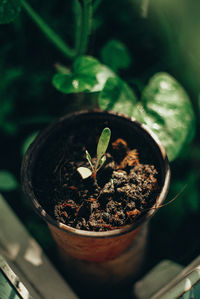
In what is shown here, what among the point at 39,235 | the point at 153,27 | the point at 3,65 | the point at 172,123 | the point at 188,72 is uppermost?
the point at 3,65

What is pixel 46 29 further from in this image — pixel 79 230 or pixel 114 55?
pixel 79 230

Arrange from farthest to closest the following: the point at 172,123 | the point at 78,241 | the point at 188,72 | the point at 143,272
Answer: the point at 188,72 → the point at 143,272 → the point at 172,123 → the point at 78,241

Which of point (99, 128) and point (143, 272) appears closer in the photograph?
point (99, 128)

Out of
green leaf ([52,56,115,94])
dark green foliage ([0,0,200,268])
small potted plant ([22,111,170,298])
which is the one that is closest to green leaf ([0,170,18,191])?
dark green foliage ([0,0,200,268])

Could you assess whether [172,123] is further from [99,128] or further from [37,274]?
[37,274]

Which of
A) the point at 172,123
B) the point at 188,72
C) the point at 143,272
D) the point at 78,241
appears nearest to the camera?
the point at 78,241

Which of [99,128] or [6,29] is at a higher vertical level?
[6,29]

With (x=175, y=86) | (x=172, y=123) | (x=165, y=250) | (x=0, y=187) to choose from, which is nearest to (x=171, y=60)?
(x=175, y=86)
